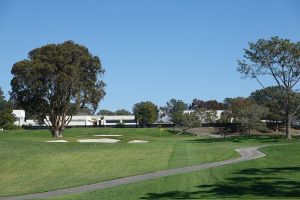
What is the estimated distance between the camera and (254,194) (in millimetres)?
17875

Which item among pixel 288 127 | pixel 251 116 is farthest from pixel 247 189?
pixel 251 116

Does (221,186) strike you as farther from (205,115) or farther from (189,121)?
(205,115)

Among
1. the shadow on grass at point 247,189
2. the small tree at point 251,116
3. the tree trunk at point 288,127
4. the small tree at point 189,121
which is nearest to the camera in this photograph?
the shadow on grass at point 247,189

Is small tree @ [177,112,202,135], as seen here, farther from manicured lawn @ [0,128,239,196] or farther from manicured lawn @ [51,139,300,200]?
manicured lawn @ [51,139,300,200]

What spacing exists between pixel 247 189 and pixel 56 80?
45.4 m

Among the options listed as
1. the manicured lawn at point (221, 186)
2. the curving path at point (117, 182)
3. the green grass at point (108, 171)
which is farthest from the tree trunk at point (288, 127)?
the manicured lawn at point (221, 186)

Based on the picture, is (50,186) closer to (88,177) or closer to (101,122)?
(88,177)

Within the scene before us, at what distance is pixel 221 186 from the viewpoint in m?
19.8

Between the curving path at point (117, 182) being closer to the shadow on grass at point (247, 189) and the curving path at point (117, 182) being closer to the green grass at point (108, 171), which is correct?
the green grass at point (108, 171)

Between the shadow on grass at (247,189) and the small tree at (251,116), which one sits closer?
the shadow on grass at (247,189)

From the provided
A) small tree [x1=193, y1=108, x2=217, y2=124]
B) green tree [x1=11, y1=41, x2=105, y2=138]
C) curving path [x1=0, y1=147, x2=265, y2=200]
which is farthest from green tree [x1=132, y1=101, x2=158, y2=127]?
curving path [x1=0, y1=147, x2=265, y2=200]

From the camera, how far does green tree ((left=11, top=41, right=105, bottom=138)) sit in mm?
60688

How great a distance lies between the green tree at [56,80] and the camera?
60.7 m

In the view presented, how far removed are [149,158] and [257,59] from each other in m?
27.0
